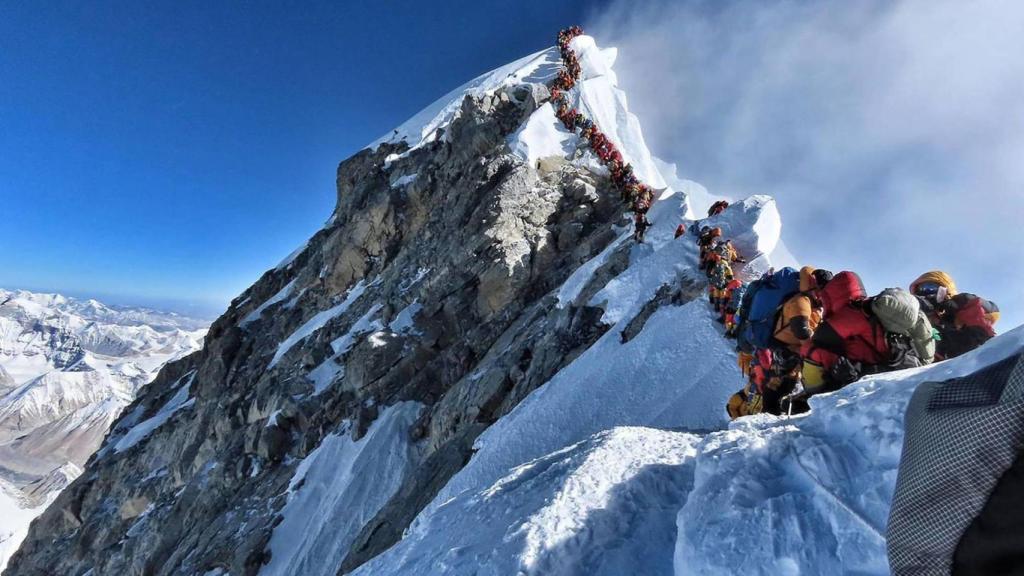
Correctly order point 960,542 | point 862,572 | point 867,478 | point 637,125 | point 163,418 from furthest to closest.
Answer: point 163,418 → point 637,125 → point 867,478 → point 862,572 → point 960,542

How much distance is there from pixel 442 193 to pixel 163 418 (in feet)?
106

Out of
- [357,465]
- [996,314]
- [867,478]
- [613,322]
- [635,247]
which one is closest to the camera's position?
[867,478]

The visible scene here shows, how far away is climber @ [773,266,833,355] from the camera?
577 centimetres

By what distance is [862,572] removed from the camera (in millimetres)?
2744

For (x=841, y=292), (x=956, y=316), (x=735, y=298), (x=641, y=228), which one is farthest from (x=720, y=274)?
(x=641, y=228)

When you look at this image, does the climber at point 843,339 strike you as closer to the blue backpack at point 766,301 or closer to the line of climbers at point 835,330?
the line of climbers at point 835,330

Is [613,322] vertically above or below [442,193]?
below

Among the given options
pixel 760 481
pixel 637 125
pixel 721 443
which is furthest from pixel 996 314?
pixel 637 125

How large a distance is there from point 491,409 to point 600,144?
56.7ft

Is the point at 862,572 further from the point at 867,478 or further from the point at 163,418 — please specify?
the point at 163,418

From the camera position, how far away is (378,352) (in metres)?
22.7

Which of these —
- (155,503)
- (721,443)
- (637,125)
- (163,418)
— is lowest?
(155,503)

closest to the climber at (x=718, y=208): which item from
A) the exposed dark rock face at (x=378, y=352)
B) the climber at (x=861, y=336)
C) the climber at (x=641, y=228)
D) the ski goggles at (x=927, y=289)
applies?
the climber at (x=641, y=228)

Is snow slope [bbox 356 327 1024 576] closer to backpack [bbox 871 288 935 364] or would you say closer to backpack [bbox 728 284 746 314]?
backpack [bbox 871 288 935 364]
